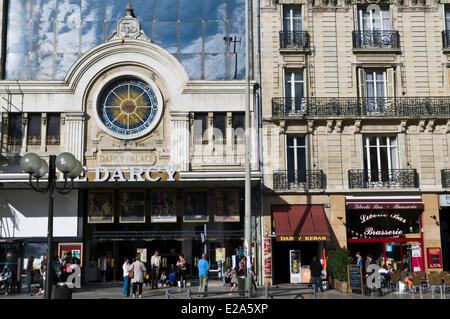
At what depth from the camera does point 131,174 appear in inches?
845

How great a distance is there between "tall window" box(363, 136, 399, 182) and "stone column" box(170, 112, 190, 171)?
331 inches

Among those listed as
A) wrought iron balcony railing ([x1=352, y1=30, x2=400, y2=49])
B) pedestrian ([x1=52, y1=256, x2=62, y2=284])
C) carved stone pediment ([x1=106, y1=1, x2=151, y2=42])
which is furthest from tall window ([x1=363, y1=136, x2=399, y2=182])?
pedestrian ([x1=52, y1=256, x2=62, y2=284])

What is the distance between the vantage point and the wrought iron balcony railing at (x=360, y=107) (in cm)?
2355

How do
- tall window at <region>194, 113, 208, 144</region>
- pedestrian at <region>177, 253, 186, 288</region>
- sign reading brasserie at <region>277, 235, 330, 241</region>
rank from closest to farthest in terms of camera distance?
pedestrian at <region>177, 253, 186, 288</region>
sign reading brasserie at <region>277, 235, 330, 241</region>
tall window at <region>194, 113, 208, 144</region>

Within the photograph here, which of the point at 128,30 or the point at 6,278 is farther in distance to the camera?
the point at 128,30

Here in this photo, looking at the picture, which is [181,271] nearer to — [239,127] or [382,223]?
[239,127]

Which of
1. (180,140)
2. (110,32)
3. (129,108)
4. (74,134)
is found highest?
(110,32)

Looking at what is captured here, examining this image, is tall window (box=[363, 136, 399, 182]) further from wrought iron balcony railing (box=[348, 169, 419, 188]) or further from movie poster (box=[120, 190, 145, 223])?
movie poster (box=[120, 190, 145, 223])

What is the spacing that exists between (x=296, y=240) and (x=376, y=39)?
10.5 metres

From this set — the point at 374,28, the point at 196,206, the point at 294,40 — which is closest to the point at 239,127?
the point at 196,206

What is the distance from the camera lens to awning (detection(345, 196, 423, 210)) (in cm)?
2280

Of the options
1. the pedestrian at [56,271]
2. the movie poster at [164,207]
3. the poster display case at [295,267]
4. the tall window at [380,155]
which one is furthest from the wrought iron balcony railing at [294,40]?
the pedestrian at [56,271]
